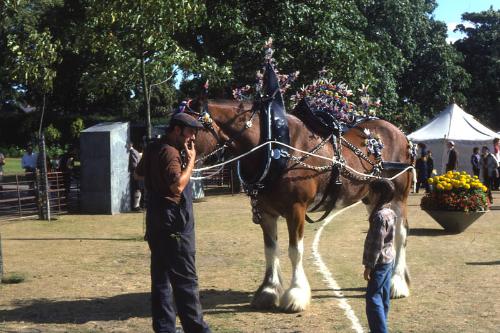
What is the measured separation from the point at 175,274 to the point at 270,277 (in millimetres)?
1966

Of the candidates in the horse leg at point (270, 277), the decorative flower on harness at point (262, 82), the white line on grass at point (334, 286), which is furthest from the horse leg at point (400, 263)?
the decorative flower on harness at point (262, 82)

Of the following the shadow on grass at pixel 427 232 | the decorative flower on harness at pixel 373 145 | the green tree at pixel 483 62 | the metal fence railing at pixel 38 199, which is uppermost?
the green tree at pixel 483 62

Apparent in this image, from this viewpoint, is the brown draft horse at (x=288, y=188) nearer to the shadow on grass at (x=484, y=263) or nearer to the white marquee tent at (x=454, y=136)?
the shadow on grass at (x=484, y=263)

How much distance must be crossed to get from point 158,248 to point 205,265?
4.29 meters

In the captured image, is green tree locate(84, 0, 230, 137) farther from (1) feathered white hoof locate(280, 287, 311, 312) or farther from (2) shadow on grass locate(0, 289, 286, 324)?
(1) feathered white hoof locate(280, 287, 311, 312)

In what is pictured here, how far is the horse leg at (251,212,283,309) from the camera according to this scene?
23.1 ft

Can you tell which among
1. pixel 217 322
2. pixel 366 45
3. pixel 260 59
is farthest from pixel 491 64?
pixel 217 322

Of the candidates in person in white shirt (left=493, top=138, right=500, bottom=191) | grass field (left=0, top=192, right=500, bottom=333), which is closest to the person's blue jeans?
grass field (left=0, top=192, right=500, bottom=333)

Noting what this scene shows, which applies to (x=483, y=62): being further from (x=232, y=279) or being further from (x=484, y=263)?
(x=232, y=279)

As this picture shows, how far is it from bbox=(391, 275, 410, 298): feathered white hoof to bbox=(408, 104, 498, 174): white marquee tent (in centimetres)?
1898

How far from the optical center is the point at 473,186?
12.7m

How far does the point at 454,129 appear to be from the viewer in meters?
26.2

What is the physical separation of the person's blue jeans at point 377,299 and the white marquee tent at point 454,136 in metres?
20.9

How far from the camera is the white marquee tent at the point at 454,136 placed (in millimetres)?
25734
